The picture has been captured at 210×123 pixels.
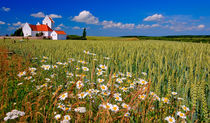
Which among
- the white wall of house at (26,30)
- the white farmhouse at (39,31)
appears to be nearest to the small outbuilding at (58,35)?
the white farmhouse at (39,31)

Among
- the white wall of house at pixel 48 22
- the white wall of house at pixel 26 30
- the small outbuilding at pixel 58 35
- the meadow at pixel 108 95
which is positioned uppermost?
the white wall of house at pixel 48 22

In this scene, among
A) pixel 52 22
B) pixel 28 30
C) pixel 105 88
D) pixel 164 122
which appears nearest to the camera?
pixel 164 122

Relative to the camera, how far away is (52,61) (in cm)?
473

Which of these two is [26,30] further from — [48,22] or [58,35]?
[58,35]

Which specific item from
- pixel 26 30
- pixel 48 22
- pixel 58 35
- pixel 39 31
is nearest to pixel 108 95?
pixel 58 35

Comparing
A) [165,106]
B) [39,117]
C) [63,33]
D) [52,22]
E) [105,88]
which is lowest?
[39,117]

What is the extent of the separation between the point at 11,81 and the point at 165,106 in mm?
3725

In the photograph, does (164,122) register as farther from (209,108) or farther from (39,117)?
(39,117)

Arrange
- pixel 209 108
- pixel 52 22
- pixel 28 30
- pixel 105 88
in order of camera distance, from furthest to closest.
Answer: pixel 52 22
pixel 28 30
pixel 209 108
pixel 105 88

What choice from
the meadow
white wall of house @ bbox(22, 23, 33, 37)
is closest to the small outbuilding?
white wall of house @ bbox(22, 23, 33, 37)

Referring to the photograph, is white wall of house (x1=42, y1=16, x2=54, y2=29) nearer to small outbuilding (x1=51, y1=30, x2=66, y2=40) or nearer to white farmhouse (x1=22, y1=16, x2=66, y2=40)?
white farmhouse (x1=22, y1=16, x2=66, y2=40)

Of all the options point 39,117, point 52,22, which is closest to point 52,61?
point 39,117

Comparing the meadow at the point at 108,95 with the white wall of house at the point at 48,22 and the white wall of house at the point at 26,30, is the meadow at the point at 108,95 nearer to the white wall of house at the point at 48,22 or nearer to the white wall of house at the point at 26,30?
the white wall of house at the point at 26,30

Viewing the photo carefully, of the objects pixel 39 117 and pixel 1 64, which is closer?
pixel 39 117
